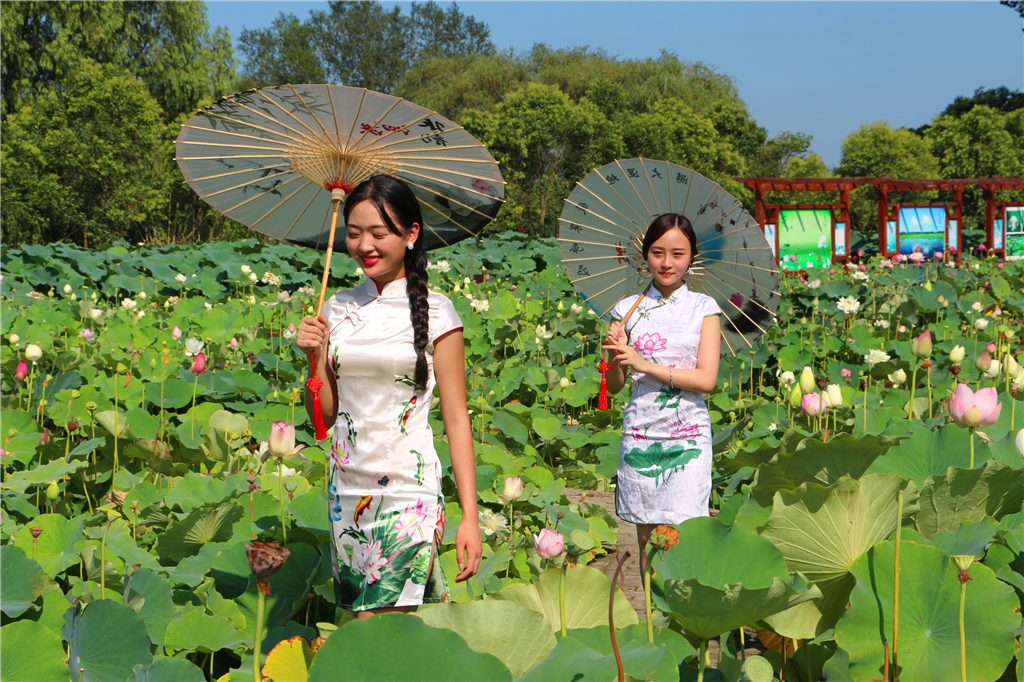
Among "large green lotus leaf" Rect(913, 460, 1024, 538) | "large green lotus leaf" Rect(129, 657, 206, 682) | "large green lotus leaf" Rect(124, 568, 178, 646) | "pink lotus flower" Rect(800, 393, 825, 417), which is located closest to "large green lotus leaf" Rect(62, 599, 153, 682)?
"large green lotus leaf" Rect(129, 657, 206, 682)

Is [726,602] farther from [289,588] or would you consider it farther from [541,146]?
[541,146]

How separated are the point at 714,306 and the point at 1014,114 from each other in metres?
31.2

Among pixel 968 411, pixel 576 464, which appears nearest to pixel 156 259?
pixel 576 464

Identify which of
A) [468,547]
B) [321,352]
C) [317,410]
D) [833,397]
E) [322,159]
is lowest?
[468,547]

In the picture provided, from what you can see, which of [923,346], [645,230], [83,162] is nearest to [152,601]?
[645,230]

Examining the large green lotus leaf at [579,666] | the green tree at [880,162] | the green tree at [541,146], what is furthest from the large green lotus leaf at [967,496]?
the green tree at [880,162]

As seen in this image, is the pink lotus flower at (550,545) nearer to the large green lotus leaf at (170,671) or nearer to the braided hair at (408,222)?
the braided hair at (408,222)

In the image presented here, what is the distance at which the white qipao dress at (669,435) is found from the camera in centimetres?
201

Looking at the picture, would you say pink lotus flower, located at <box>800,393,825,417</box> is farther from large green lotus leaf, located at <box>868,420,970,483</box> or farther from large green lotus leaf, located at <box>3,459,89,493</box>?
large green lotus leaf, located at <box>3,459,89,493</box>

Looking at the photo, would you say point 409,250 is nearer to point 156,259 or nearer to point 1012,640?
point 1012,640

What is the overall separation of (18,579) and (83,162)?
16078 mm

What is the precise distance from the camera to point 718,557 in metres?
1.24

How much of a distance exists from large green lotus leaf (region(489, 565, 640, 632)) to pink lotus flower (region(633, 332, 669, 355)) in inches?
35.3

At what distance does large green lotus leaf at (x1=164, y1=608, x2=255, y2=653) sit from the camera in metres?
1.59
